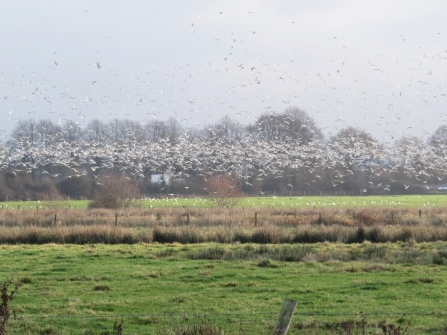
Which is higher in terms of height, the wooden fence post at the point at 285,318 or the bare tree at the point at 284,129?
the bare tree at the point at 284,129

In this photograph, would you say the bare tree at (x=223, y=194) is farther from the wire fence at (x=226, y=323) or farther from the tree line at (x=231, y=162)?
the wire fence at (x=226, y=323)

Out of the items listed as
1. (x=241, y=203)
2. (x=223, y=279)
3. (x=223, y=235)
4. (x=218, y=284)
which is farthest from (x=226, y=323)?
(x=241, y=203)

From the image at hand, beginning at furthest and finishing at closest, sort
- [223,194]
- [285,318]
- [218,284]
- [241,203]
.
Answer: [241,203]
[223,194]
[218,284]
[285,318]

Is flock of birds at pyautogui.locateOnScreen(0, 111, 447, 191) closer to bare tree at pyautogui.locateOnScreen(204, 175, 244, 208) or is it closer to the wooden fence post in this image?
bare tree at pyautogui.locateOnScreen(204, 175, 244, 208)

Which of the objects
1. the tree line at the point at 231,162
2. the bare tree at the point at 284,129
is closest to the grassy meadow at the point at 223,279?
the tree line at the point at 231,162

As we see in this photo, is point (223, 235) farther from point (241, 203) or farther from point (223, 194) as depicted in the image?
point (241, 203)

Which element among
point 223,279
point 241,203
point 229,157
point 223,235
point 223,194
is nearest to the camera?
point 223,279

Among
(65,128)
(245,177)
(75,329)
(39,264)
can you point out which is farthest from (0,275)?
(65,128)

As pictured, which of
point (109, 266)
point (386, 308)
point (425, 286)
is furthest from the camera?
point (109, 266)

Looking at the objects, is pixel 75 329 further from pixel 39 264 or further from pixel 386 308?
pixel 39 264

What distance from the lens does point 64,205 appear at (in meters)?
57.9

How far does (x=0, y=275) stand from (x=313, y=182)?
7190cm

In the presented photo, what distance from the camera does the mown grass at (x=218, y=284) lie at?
10.6m

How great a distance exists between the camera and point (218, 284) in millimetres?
14820
